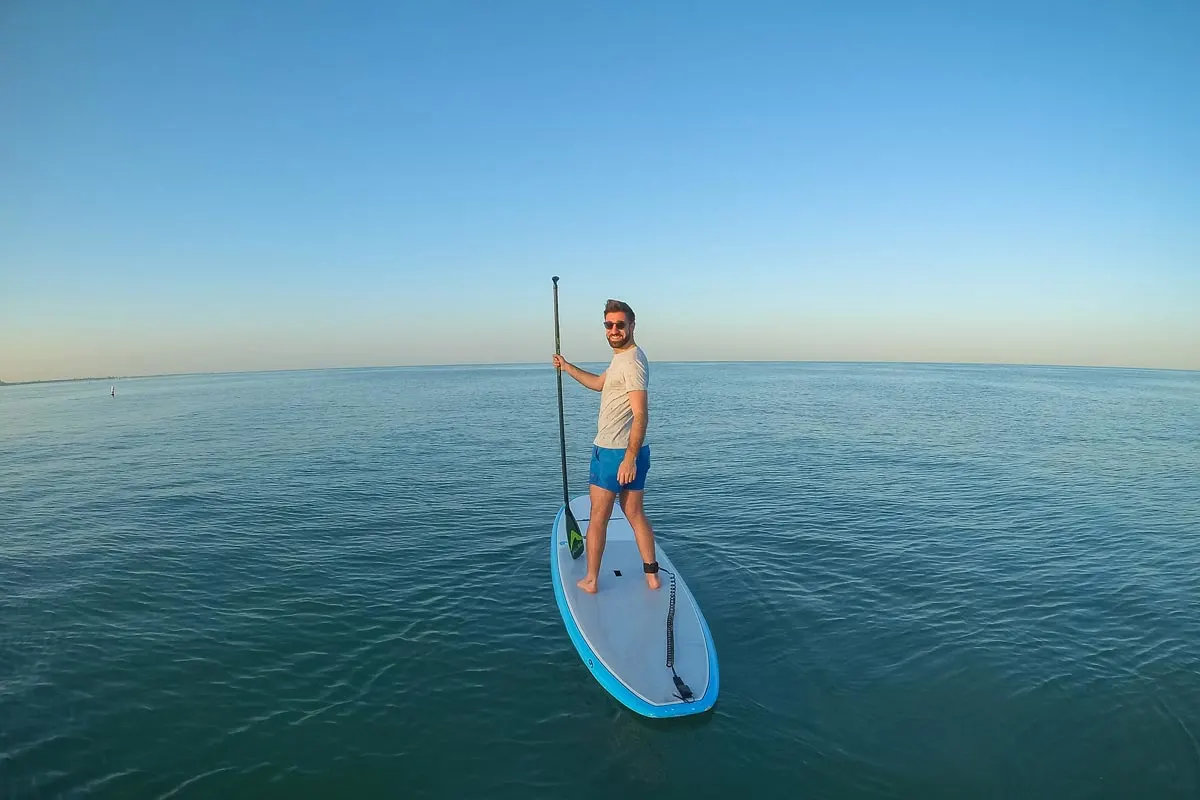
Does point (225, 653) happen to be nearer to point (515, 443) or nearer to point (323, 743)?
point (323, 743)

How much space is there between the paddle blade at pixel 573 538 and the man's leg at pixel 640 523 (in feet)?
5.99

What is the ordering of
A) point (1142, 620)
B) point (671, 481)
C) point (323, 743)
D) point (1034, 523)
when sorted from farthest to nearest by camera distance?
point (671, 481) < point (1034, 523) < point (1142, 620) < point (323, 743)

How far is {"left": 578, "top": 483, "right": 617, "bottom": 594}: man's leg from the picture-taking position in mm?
7855

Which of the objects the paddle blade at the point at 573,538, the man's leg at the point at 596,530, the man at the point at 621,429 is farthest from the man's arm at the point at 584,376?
the paddle blade at the point at 573,538

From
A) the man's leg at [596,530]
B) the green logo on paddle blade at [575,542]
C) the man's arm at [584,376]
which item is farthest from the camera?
the green logo on paddle blade at [575,542]

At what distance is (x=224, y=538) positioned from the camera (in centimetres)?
1394

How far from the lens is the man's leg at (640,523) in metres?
7.77

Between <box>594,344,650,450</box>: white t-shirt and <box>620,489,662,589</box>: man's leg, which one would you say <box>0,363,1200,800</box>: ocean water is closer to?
<box>620,489,662,589</box>: man's leg

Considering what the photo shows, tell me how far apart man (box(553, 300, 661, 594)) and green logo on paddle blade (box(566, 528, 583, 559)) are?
2.17m

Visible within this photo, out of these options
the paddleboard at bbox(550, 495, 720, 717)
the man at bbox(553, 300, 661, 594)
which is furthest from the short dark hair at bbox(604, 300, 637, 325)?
the paddleboard at bbox(550, 495, 720, 717)

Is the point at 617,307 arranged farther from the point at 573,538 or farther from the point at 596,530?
the point at 573,538

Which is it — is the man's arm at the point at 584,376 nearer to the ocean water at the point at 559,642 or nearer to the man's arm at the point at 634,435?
the man's arm at the point at 634,435

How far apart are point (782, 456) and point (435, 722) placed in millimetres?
21153

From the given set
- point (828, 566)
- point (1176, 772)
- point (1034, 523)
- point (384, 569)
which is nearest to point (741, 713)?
point (1176, 772)
